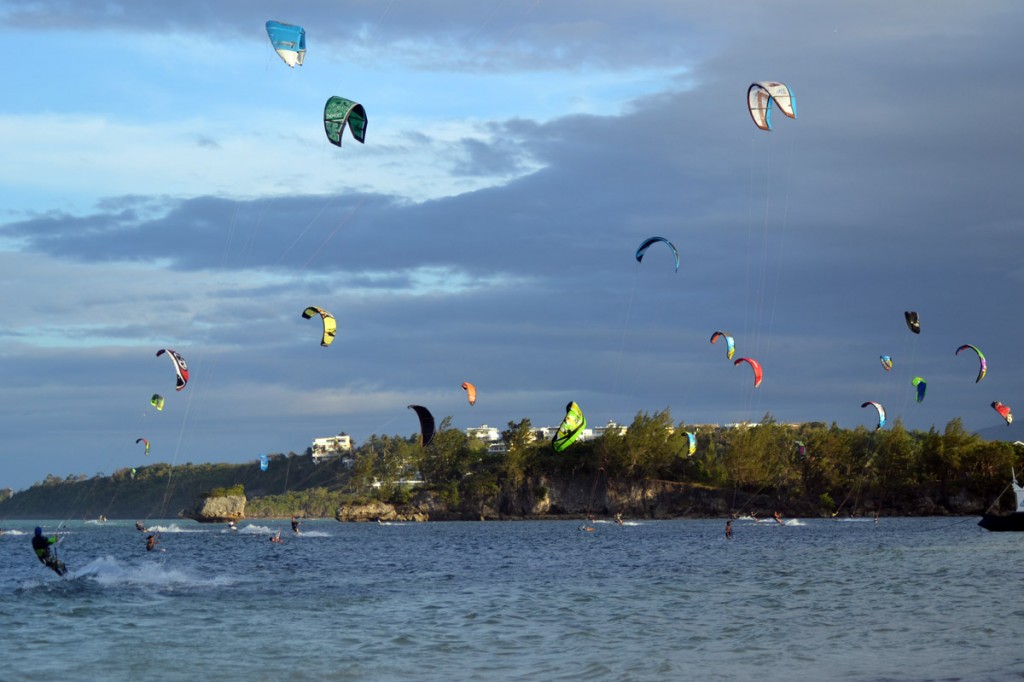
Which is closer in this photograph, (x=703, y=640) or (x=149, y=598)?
(x=703, y=640)

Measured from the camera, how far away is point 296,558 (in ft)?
163

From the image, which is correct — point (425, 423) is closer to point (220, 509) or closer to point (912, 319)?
point (912, 319)

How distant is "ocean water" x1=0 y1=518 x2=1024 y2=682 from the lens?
1911 centimetres

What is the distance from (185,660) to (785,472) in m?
111

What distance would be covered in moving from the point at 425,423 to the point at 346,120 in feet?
45.5

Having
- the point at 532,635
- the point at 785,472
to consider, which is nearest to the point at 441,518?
the point at 785,472

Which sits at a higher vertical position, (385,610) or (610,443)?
(610,443)

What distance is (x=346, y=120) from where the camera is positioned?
29.1 m

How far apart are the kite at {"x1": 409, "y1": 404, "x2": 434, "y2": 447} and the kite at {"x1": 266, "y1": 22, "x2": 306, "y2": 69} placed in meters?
14.8

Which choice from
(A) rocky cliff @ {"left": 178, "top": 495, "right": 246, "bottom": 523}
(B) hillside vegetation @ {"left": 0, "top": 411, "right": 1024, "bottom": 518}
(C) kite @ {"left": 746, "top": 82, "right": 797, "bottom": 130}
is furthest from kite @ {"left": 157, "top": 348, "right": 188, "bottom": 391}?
(A) rocky cliff @ {"left": 178, "top": 495, "right": 246, "bottom": 523}

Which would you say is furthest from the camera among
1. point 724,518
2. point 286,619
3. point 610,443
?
point 610,443

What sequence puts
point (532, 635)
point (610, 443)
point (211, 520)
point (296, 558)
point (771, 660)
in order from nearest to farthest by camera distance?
point (771, 660) < point (532, 635) < point (296, 558) < point (610, 443) < point (211, 520)

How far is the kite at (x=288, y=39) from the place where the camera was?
26.7m

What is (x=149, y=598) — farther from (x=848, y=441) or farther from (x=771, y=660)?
(x=848, y=441)
